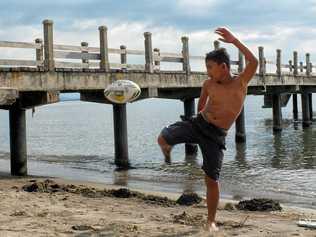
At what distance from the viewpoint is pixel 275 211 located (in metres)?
8.30

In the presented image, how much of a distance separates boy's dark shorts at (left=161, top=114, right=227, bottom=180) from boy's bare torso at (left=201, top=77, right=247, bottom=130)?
7 cm

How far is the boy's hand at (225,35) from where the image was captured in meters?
5.58

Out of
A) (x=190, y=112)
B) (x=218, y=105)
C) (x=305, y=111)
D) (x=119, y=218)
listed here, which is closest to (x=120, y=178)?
(x=190, y=112)

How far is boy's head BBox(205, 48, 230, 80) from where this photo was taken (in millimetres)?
5445

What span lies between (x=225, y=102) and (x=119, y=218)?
211 cm

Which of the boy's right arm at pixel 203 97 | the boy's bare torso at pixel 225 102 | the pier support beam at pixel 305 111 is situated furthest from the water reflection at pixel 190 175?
the pier support beam at pixel 305 111

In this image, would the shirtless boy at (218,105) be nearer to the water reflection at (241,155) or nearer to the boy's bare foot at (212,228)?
the boy's bare foot at (212,228)

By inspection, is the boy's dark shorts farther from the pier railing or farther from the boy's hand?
the pier railing

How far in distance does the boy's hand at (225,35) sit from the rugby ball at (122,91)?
841 cm

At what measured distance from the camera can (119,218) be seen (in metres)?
6.66

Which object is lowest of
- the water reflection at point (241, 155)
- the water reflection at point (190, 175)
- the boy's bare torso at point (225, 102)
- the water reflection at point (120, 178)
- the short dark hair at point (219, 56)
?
the water reflection at point (241, 155)

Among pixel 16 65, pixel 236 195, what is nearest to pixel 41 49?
pixel 16 65

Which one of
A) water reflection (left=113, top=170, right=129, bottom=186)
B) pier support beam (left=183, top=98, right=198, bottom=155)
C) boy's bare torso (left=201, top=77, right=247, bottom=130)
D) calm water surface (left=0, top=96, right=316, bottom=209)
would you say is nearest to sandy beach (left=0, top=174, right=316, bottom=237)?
boy's bare torso (left=201, top=77, right=247, bottom=130)

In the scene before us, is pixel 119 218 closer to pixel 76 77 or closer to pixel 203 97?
pixel 203 97
